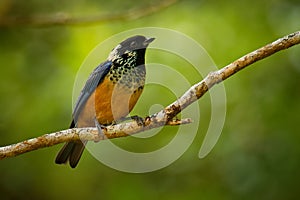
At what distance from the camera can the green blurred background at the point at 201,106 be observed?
20.2 feet

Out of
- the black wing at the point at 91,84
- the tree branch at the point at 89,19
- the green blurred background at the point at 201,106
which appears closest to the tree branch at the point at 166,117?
the black wing at the point at 91,84

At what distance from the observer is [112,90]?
4625 mm

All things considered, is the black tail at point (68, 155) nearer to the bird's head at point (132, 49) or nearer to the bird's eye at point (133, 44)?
the bird's head at point (132, 49)

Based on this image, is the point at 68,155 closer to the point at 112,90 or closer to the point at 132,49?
the point at 112,90

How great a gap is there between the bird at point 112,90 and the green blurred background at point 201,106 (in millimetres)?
1262

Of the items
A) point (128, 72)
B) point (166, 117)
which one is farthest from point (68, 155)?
point (166, 117)

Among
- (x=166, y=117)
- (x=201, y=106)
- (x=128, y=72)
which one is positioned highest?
(x=128, y=72)

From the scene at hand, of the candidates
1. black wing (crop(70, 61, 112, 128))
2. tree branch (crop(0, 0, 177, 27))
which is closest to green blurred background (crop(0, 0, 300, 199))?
tree branch (crop(0, 0, 177, 27))

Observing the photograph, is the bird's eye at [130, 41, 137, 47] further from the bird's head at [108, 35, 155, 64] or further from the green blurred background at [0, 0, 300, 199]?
the green blurred background at [0, 0, 300, 199]

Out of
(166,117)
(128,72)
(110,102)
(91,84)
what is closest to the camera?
(166,117)

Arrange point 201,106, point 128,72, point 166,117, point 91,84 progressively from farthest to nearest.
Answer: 1. point 201,106
2. point 91,84
3. point 128,72
4. point 166,117

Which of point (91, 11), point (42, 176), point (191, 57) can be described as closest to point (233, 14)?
point (191, 57)

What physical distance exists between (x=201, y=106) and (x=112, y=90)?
1.72 metres

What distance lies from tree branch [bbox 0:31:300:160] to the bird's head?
0.87m
